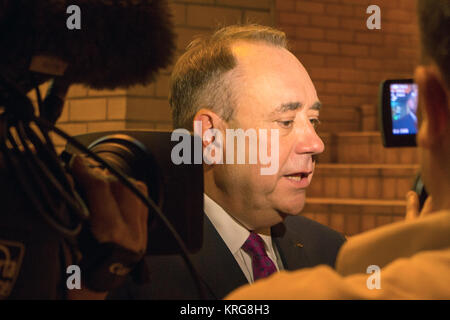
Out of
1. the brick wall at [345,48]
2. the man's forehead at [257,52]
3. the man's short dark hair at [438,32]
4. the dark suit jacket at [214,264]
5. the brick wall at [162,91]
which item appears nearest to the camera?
the man's short dark hair at [438,32]

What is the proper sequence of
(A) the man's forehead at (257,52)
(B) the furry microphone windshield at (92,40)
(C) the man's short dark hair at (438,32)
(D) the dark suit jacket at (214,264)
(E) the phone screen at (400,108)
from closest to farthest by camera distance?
1. (C) the man's short dark hair at (438,32)
2. (B) the furry microphone windshield at (92,40)
3. (D) the dark suit jacket at (214,264)
4. (A) the man's forehead at (257,52)
5. (E) the phone screen at (400,108)

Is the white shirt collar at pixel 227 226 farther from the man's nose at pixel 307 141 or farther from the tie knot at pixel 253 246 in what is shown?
the man's nose at pixel 307 141

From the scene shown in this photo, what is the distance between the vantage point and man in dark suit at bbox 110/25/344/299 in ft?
3.54

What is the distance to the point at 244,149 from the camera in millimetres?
1100

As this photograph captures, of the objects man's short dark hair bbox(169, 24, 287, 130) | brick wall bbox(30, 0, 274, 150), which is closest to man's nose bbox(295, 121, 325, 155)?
man's short dark hair bbox(169, 24, 287, 130)

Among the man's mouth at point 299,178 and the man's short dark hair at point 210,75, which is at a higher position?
the man's short dark hair at point 210,75

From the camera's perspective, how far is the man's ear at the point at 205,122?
44.9 inches

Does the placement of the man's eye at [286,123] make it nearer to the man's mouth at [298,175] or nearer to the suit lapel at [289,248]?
the man's mouth at [298,175]

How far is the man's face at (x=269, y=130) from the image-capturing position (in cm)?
108

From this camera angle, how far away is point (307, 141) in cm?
108

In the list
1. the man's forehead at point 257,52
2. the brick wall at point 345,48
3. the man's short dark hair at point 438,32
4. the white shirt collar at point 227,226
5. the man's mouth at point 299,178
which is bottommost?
the white shirt collar at point 227,226

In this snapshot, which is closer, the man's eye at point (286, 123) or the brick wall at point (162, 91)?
the man's eye at point (286, 123)

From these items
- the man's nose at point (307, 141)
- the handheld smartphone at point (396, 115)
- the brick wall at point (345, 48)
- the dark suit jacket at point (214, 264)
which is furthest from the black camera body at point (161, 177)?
the brick wall at point (345, 48)

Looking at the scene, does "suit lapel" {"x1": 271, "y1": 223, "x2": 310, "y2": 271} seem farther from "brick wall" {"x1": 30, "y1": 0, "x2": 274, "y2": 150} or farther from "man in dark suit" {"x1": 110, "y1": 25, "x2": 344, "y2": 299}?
"brick wall" {"x1": 30, "y1": 0, "x2": 274, "y2": 150}
